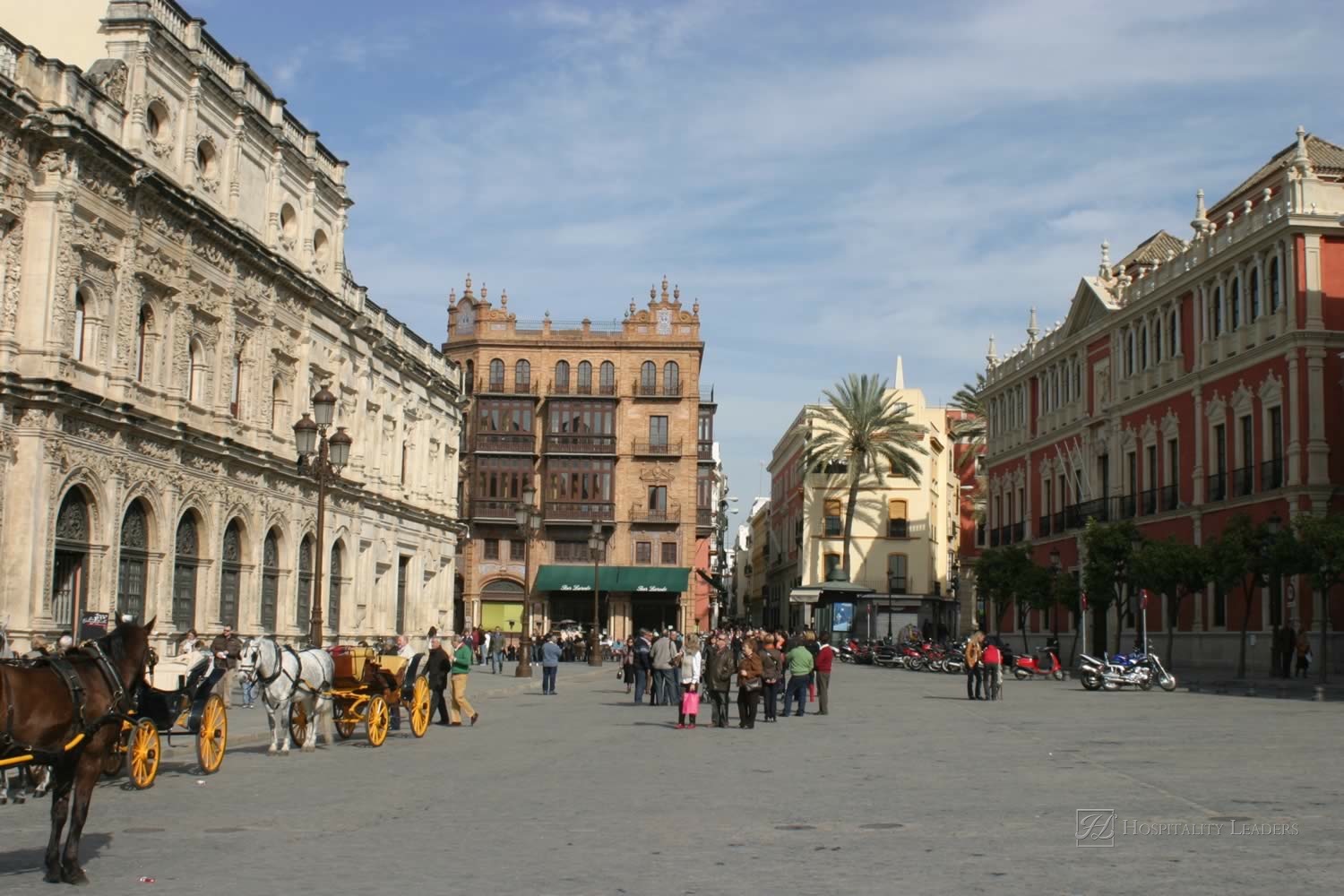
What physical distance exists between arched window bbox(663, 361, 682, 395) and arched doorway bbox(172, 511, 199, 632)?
4542 centimetres

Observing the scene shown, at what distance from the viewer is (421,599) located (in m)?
56.0

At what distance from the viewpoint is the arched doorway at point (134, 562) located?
30703 mm

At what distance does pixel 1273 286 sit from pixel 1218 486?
7165mm

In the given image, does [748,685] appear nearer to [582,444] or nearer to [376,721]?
[376,721]

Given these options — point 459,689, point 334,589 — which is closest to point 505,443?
point 334,589

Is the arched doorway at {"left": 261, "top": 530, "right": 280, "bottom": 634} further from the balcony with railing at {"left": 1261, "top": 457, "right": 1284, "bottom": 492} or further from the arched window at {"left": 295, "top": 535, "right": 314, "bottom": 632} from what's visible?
the balcony with railing at {"left": 1261, "top": 457, "right": 1284, "bottom": 492}

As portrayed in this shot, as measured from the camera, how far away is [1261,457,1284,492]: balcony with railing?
4441cm

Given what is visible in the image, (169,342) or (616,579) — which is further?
(616,579)

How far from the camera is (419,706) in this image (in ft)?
74.3

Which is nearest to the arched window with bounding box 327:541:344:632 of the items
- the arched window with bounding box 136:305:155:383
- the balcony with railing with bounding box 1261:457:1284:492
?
the arched window with bounding box 136:305:155:383

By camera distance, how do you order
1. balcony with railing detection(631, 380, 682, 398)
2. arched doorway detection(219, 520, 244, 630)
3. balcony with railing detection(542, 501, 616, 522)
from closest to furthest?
1. arched doorway detection(219, 520, 244, 630)
2. balcony with railing detection(542, 501, 616, 522)
3. balcony with railing detection(631, 380, 682, 398)

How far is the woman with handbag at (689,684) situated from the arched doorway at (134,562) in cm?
1232

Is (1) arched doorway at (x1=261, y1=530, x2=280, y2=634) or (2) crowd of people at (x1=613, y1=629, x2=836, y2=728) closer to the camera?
(2) crowd of people at (x1=613, y1=629, x2=836, y2=728)

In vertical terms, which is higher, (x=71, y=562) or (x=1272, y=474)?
(x=1272, y=474)
